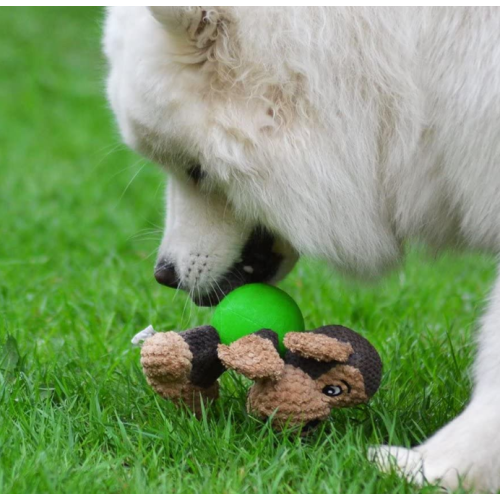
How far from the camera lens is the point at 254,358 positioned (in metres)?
2.68

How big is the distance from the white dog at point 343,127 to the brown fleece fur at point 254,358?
40 cm

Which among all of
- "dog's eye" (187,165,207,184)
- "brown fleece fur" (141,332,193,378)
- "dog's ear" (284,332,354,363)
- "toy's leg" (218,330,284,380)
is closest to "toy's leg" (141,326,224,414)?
"brown fleece fur" (141,332,193,378)

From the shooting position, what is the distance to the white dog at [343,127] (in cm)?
252

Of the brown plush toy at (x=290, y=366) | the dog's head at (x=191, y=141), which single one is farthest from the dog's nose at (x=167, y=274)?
the brown plush toy at (x=290, y=366)

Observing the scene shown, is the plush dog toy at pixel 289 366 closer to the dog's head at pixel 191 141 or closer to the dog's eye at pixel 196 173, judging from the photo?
the dog's head at pixel 191 141

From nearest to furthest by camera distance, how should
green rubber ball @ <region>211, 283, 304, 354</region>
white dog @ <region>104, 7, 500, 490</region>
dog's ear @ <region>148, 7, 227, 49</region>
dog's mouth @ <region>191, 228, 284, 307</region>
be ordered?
white dog @ <region>104, 7, 500, 490</region> → dog's ear @ <region>148, 7, 227, 49</region> → green rubber ball @ <region>211, 283, 304, 354</region> → dog's mouth @ <region>191, 228, 284, 307</region>

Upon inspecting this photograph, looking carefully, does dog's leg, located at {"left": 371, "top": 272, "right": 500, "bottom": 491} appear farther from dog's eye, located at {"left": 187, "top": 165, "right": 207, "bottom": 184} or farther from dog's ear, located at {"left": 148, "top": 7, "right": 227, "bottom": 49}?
dog's ear, located at {"left": 148, "top": 7, "right": 227, "bottom": 49}

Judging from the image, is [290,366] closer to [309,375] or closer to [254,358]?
[309,375]

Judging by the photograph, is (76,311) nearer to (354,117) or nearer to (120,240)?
(120,240)

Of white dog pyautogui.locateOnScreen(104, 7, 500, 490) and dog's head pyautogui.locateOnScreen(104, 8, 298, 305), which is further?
dog's head pyautogui.locateOnScreen(104, 8, 298, 305)

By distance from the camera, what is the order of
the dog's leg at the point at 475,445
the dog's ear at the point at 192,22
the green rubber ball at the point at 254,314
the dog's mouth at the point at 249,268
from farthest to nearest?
the dog's mouth at the point at 249,268
the green rubber ball at the point at 254,314
the dog's ear at the point at 192,22
the dog's leg at the point at 475,445

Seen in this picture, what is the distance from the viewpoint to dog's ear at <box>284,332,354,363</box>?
2.73m

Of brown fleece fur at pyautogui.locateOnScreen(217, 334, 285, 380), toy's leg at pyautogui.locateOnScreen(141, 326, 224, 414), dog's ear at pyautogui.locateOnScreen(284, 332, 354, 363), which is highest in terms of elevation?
dog's ear at pyautogui.locateOnScreen(284, 332, 354, 363)
